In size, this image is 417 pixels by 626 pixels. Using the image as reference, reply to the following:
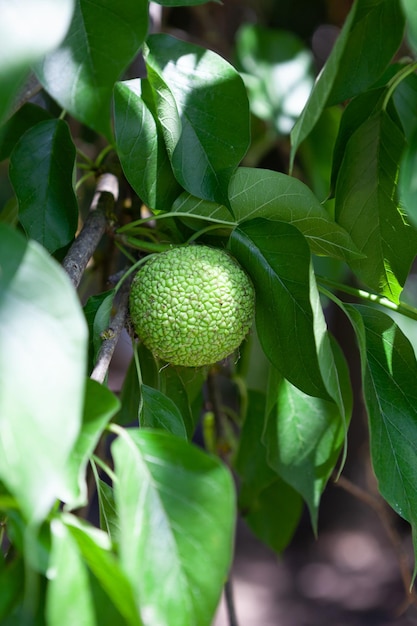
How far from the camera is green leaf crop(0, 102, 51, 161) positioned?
2.35ft

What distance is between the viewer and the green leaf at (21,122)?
72cm

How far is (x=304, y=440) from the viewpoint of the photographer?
2.17 feet

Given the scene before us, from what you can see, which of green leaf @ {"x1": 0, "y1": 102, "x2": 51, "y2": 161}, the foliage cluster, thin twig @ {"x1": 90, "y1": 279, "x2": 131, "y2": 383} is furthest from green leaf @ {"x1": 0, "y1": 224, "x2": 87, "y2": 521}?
green leaf @ {"x1": 0, "y1": 102, "x2": 51, "y2": 161}

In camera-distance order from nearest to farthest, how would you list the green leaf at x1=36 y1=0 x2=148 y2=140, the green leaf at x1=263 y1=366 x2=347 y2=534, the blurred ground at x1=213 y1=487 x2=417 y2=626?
the green leaf at x1=36 y1=0 x2=148 y2=140
the green leaf at x1=263 y1=366 x2=347 y2=534
the blurred ground at x1=213 y1=487 x2=417 y2=626

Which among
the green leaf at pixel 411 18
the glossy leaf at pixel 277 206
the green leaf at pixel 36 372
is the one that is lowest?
the glossy leaf at pixel 277 206

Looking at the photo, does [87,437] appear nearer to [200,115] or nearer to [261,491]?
[200,115]

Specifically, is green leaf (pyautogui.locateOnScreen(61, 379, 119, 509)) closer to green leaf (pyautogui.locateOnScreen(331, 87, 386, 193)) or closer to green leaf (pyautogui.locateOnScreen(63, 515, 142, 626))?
green leaf (pyautogui.locateOnScreen(63, 515, 142, 626))

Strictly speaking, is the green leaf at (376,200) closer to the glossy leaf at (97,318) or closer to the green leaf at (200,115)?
the green leaf at (200,115)

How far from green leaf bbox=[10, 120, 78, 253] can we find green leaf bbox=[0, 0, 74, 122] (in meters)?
0.26

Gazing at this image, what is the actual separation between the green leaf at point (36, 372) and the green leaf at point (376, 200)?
12.5 inches

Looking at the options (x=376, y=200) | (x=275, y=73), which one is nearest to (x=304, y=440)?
(x=376, y=200)

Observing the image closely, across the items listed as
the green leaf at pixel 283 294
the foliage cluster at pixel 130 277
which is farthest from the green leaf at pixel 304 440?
the green leaf at pixel 283 294

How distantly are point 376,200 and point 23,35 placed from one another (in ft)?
1.13

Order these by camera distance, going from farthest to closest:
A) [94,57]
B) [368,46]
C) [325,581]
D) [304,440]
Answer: [325,581] < [304,440] < [368,46] < [94,57]
